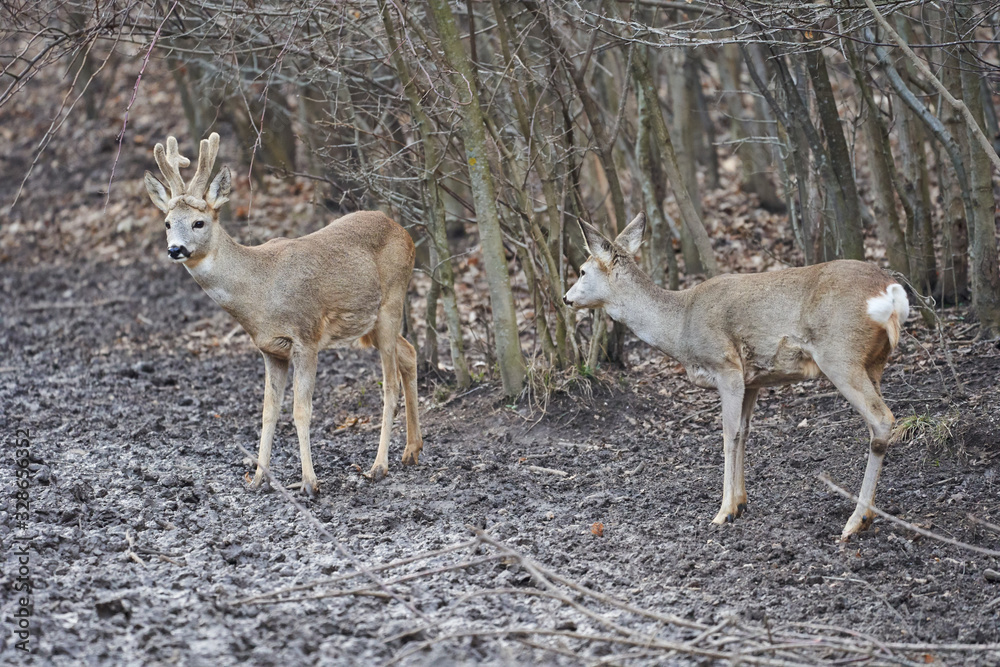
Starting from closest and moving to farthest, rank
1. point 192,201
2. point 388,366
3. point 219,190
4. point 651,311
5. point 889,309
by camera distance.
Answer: point 889,309 < point 651,311 < point 192,201 < point 219,190 < point 388,366

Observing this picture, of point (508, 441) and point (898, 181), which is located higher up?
point (898, 181)

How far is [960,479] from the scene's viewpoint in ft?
19.9

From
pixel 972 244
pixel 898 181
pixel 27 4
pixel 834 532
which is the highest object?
pixel 27 4

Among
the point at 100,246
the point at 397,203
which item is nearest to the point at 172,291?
the point at 100,246

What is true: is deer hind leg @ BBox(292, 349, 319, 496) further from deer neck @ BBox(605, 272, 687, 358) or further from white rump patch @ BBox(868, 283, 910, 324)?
white rump patch @ BBox(868, 283, 910, 324)

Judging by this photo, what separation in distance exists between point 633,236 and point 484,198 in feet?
5.28

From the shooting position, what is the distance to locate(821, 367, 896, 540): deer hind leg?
5477 millimetres

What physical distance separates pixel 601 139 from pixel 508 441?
8.29 ft

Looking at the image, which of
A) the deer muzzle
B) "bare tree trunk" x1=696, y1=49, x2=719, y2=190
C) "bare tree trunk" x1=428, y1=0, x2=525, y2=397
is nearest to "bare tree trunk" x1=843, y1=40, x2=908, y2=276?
"bare tree trunk" x1=428, y1=0, x2=525, y2=397

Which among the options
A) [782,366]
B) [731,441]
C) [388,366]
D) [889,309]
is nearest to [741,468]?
[731,441]

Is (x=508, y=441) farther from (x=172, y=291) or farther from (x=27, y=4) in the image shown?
(x=172, y=291)

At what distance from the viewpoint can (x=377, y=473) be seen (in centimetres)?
726

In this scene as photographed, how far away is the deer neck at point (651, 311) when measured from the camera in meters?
6.37

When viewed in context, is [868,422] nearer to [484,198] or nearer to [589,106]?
[484,198]
